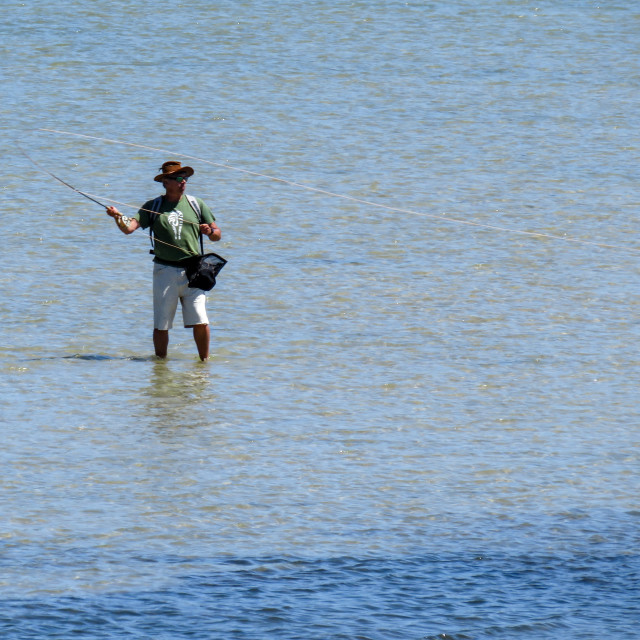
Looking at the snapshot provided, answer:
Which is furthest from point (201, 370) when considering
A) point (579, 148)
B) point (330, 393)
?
point (579, 148)

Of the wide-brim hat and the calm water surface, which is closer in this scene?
the calm water surface

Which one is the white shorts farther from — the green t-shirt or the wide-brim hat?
the wide-brim hat

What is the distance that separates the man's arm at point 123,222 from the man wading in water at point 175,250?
14 millimetres

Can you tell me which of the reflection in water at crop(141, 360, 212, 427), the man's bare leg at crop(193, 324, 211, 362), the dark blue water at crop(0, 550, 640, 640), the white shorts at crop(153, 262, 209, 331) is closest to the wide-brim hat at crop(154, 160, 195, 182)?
the white shorts at crop(153, 262, 209, 331)

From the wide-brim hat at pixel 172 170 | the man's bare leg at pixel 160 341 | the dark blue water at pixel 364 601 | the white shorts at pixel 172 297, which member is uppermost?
the wide-brim hat at pixel 172 170

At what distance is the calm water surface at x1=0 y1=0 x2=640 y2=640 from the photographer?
22.5ft

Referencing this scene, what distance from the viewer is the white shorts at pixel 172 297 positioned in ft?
35.0

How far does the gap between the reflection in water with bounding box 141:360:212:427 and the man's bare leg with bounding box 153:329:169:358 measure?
0.26 feet

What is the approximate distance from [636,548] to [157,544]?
231 cm

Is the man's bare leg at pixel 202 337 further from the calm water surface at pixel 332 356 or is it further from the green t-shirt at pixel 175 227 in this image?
the green t-shirt at pixel 175 227

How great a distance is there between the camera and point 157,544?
7273 millimetres

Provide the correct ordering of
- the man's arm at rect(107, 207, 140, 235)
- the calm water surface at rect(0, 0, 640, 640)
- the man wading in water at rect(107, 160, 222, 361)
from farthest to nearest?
the man wading in water at rect(107, 160, 222, 361) < the man's arm at rect(107, 207, 140, 235) < the calm water surface at rect(0, 0, 640, 640)

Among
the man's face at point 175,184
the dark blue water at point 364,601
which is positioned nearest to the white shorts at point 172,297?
the man's face at point 175,184

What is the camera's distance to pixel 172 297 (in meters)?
10.7
